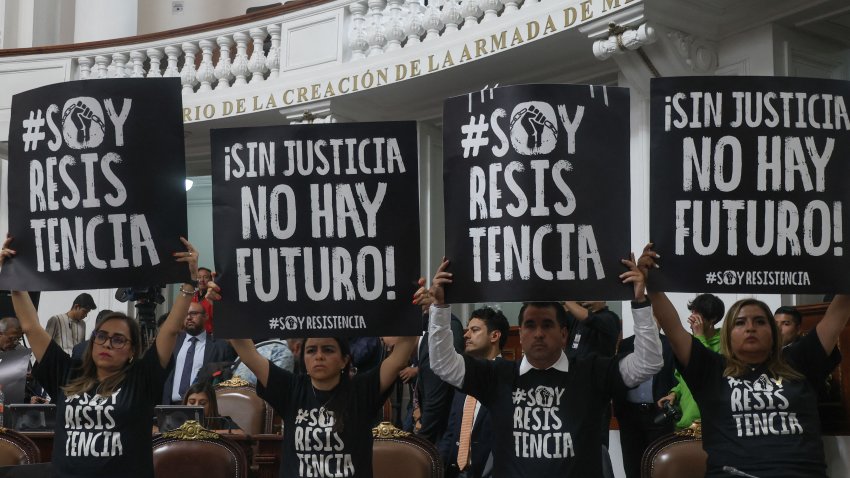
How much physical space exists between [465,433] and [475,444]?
171mm

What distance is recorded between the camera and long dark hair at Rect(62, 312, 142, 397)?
4098 mm

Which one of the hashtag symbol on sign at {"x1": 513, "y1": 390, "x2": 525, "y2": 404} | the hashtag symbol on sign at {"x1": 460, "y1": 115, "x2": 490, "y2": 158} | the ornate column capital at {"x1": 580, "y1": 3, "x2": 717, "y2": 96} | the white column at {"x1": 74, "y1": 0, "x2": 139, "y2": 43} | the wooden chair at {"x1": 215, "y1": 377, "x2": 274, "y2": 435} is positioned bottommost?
the wooden chair at {"x1": 215, "y1": 377, "x2": 274, "y2": 435}

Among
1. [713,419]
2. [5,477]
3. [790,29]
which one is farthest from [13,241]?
[790,29]

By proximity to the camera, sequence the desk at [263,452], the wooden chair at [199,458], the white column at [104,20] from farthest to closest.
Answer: the white column at [104,20]
the desk at [263,452]
the wooden chair at [199,458]

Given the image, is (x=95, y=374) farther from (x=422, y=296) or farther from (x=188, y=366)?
(x=188, y=366)

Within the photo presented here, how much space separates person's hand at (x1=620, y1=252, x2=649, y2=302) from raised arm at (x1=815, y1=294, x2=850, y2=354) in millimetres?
751

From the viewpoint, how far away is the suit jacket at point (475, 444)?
5.03 meters

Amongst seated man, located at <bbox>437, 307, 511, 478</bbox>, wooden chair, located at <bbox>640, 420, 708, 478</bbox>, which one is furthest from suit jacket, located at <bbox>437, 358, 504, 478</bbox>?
wooden chair, located at <bbox>640, 420, 708, 478</bbox>

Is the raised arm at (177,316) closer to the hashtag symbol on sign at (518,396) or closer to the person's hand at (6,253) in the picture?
the person's hand at (6,253)

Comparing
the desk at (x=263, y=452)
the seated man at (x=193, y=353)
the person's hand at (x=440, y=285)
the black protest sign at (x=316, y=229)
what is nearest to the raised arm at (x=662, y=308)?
the person's hand at (x=440, y=285)

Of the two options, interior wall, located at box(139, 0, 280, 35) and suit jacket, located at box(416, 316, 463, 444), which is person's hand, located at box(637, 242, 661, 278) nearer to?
suit jacket, located at box(416, 316, 463, 444)

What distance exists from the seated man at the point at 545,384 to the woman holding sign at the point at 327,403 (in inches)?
10.6

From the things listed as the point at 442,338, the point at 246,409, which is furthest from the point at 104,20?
the point at 442,338

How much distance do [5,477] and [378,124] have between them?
2.11 m
